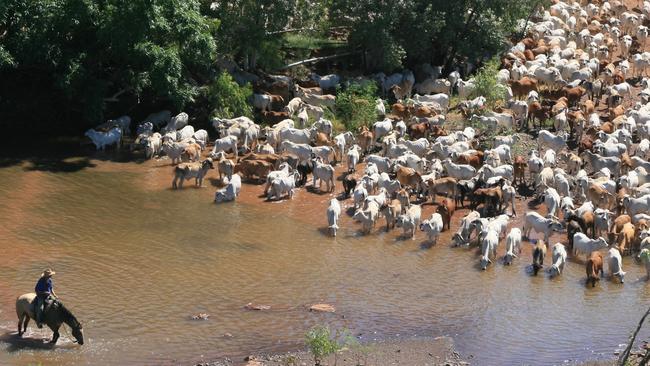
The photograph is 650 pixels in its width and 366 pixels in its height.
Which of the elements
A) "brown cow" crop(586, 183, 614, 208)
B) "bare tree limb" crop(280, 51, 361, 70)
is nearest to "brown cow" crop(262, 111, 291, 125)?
"bare tree limb" crop(280, 51, 361, 70)

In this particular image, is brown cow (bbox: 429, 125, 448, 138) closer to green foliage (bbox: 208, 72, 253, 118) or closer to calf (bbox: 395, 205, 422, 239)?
green foliage (bbox: 208, 72, 253, 118)

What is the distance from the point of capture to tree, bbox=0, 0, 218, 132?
24.9m

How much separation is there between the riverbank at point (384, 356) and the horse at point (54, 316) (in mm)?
1941

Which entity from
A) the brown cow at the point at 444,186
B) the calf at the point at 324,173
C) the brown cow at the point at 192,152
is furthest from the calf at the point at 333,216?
the brown cow at the point at 192,152

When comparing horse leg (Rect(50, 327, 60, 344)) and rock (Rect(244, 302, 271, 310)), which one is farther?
rock (Rect(244, 302, 271, 310))

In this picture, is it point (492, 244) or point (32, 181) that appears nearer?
point (492, 244)

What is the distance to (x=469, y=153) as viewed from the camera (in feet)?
79.6

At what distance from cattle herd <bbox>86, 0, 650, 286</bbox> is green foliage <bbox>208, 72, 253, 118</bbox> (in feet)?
1.96

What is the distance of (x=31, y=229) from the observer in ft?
66.5

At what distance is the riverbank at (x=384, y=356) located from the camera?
1495 cm

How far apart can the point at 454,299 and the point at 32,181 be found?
10.6 m

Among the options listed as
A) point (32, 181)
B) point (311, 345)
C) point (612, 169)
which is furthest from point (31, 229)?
point (612, 169)

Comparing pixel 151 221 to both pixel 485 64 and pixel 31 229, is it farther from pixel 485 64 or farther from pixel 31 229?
pixel 485 64

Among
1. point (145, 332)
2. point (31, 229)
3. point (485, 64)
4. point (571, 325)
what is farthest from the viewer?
point (485, 64)
